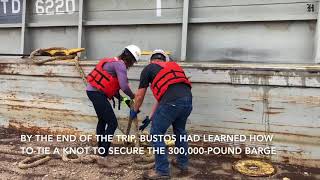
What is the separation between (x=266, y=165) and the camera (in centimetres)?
496

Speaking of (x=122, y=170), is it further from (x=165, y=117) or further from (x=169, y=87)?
(x=169, y=87)

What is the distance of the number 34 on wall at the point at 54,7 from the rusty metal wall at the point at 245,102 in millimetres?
1119

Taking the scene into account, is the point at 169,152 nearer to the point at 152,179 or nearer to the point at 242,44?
the point at 152,179

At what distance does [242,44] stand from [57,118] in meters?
3.10

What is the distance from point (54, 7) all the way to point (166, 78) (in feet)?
10.8

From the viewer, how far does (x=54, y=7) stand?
6.88 meters

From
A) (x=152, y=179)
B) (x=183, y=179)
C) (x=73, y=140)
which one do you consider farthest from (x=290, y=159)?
(x=73, y=140)

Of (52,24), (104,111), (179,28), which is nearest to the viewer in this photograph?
(104,111)

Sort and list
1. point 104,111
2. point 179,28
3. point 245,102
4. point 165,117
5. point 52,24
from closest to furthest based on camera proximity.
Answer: point 165,117 < point 245,102 < point 104,111 < point 179,28 < point 52,24

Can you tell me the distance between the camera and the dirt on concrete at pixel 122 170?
477cm

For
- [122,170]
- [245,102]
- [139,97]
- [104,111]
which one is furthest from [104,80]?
[245,102]

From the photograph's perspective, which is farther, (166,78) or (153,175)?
(153,175)

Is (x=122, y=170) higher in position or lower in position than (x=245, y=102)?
lower

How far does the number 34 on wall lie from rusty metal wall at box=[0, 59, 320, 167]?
112cm
